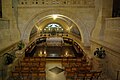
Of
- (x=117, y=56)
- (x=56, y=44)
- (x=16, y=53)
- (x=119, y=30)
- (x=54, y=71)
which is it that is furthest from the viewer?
(x=56, y=44)

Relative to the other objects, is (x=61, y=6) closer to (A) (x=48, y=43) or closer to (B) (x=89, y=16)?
(B) (x=89, y=16)

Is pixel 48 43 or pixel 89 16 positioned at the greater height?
pixel 89 16

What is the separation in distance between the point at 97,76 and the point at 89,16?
8373 millimetres

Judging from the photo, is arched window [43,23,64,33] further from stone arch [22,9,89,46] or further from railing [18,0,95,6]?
railing [18,0,95,6]

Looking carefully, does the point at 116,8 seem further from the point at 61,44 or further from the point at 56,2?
the point at 61,44

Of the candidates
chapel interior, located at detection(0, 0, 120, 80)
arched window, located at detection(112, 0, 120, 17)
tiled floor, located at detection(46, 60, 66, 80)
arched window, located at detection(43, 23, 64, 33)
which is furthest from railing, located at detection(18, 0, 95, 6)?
arched window, located at detection(43, 23, 64, 33)

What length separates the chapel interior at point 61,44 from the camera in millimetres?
8550

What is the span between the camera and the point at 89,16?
15.6 m

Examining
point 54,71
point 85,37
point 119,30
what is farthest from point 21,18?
point 119,30

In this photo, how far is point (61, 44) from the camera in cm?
1947

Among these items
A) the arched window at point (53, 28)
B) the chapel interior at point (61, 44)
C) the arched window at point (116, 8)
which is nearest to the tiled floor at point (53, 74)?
the chapel interior at point (61, 44)

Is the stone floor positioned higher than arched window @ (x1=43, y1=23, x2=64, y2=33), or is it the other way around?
arched window @ (x1=43, y1=23, x2=64, y2=33)

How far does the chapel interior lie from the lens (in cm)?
855

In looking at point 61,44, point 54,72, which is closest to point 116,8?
point 54,72
